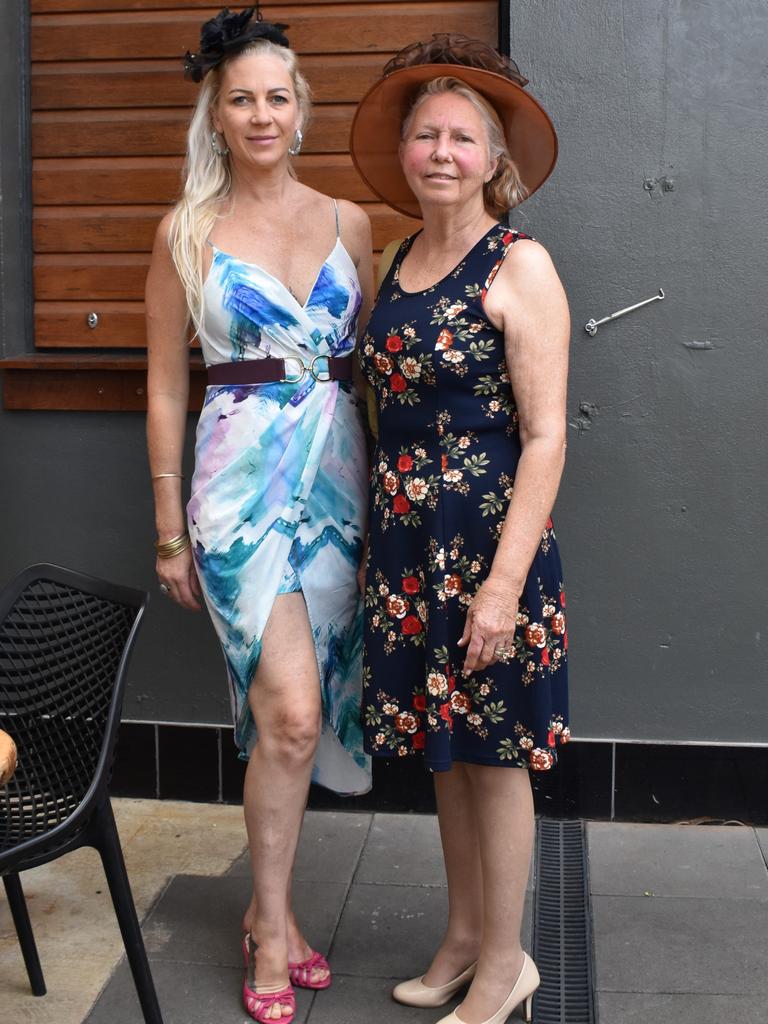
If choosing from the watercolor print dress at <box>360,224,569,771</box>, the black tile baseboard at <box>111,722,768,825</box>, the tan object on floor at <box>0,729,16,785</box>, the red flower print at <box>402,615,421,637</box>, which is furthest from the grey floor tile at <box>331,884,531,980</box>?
the tan object on floor at <box>0,729,16,785</box>

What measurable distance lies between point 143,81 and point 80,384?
37.9 inches

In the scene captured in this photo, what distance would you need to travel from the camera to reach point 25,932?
2871 millimetres

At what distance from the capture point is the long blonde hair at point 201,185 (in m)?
2.78

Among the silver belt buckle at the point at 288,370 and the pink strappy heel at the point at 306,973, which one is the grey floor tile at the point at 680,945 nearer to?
the pink strappy heel at the point at 306,973

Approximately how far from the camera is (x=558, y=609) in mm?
2639

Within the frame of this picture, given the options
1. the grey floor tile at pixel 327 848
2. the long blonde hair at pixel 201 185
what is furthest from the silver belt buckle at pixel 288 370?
the grey floor tile at pixel 327 848

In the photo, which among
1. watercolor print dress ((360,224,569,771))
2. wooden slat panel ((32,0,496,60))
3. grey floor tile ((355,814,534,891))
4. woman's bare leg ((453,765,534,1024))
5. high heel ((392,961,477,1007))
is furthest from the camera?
wooden slat panel ((32,0,496,60))

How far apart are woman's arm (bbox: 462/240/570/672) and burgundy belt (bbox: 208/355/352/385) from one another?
487 millimetres

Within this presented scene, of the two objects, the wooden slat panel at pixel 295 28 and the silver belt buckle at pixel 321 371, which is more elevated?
the wooden slat panel at pixel 295 28

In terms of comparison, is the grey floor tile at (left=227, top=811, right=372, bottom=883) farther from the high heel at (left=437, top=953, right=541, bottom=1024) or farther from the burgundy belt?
the burgundy belt

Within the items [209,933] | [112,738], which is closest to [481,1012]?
[209,933]

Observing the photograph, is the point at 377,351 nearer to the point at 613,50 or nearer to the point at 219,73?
the point at 219,73

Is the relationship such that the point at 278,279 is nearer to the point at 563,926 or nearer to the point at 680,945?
the point at 563,926

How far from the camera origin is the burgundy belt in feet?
9.18
